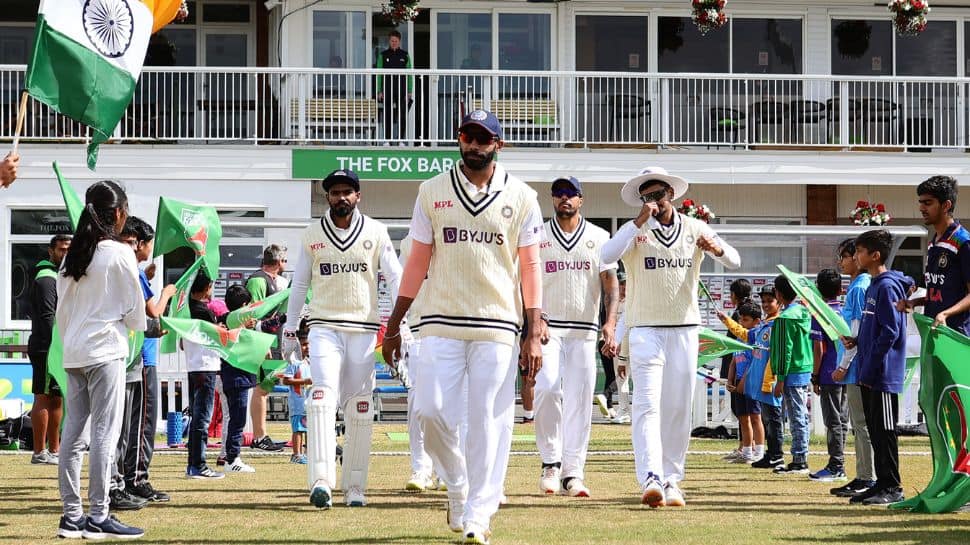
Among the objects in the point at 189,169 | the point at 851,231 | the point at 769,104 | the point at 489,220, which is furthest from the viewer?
the point at 769,104

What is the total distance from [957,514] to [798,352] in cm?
406

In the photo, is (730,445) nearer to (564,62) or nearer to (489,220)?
(489,220)

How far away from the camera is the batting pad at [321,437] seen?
32.8ft

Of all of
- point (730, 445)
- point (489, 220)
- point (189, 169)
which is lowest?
point (730, 445)

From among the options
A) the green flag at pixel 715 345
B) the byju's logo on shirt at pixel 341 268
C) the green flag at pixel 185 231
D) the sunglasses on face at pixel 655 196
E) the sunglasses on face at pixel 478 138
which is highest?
the sunglasses on face at pixel 478 138

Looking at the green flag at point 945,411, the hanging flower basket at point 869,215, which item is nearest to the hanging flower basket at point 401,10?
the hanging flower basket at point 869,215

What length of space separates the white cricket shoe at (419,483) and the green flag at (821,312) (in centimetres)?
327

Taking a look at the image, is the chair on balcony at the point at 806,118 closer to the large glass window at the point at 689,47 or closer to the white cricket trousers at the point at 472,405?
the large glass window at the point at 689,47

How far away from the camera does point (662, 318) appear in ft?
34.1

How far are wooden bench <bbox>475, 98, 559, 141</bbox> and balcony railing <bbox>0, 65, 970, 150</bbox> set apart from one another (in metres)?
0.03

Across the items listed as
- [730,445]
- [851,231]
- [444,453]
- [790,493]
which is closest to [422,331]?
[444,453]

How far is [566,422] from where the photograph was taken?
449 inches

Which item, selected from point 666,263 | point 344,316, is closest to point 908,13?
point 666,263

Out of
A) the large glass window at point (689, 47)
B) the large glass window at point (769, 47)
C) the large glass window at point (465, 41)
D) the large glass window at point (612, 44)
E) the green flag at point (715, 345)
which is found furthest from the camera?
the large glass window at point (769, 47)
